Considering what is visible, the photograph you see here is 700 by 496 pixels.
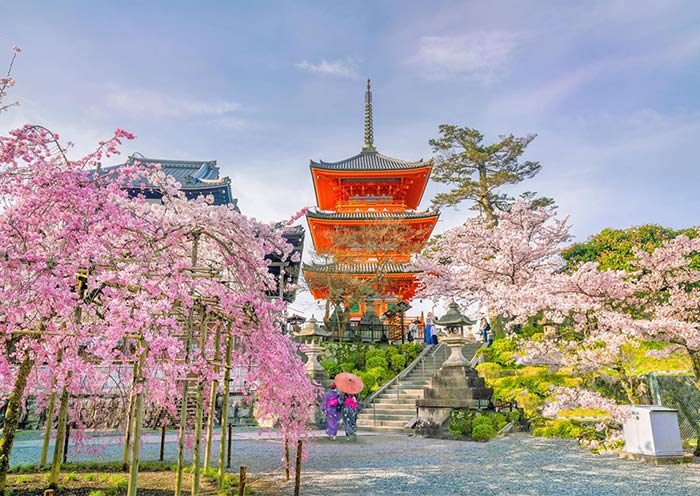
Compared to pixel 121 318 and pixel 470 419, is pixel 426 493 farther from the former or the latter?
pixel 470 419

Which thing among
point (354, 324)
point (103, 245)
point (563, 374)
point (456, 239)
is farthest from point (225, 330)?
point (456, 239)

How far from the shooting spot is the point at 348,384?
1171 centimetres

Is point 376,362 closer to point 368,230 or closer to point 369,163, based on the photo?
point 368,230

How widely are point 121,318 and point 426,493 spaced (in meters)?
4.84

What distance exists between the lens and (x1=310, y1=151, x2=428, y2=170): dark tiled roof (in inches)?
1210

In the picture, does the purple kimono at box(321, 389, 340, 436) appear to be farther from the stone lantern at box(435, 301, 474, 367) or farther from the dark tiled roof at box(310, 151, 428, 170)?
the dark tiled roof at box(310, 151, 428, 170)

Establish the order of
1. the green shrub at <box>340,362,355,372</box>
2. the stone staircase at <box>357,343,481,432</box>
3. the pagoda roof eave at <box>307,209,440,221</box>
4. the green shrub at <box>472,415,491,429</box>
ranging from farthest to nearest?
1. the pagoda roof eave at <box>307,209,440,221</box>
2. the green shrub at <box>340,362,355,372</box>
3. the stone staircase at <box>357,343,481,432</box>
4. the green shrub at <box>472,415,491,429</box>

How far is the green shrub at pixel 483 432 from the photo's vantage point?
11484mm

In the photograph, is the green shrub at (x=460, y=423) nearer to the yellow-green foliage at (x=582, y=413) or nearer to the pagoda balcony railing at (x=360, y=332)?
the yellow-green foliage at (x=582, y=413)

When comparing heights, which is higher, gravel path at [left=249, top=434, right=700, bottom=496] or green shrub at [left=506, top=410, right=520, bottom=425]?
green shrub at [left=506, top=410, right=520, bottom=425]

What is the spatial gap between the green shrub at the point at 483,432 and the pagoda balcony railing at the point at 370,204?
2101 centimetres

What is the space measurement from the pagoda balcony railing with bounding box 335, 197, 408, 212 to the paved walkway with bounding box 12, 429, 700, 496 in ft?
69.8

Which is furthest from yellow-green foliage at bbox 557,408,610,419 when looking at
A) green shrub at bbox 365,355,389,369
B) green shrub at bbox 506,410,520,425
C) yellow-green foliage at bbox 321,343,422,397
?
green shrub at bbox 365,355,389,369

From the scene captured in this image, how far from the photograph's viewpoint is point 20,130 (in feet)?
16.7
